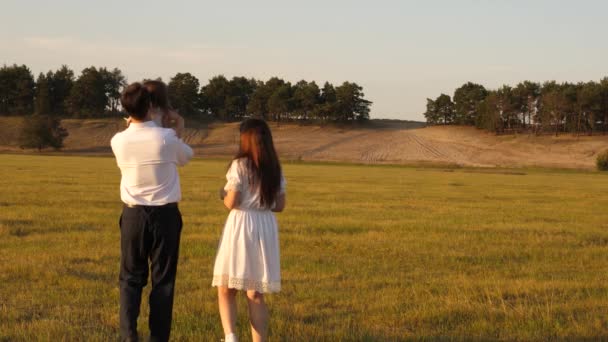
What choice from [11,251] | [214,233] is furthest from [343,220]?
[11,251]

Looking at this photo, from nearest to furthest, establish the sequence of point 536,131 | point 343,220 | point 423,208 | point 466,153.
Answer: point 343,220, point 423,208, point 466,153, point 536,131

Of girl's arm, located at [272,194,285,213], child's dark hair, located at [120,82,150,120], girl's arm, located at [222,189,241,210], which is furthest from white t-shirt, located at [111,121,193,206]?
girl's arm, located at [272,194,285,213]

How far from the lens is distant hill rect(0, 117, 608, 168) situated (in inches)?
3959

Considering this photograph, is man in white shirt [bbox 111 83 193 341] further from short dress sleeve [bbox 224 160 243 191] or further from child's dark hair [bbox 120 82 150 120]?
short dress sleeve [bbox 224 160 243 191]

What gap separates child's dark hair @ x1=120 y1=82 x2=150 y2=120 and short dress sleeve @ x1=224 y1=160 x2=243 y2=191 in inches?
33.5

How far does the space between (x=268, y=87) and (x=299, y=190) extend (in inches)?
4517

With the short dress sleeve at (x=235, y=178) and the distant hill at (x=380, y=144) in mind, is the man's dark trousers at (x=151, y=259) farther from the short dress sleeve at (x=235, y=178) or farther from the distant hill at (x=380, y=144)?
the distant hill at (x=380, y=144)

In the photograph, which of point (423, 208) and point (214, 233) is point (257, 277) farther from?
point (423, 208)

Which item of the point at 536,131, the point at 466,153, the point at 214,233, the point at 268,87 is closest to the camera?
the point at 214,233

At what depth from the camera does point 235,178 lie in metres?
6.09

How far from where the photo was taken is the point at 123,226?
611cm

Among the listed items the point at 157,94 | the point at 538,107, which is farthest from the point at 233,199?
the point at 538,107

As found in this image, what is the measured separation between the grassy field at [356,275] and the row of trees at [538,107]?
10666cm

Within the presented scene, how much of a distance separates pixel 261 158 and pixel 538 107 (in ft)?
434
